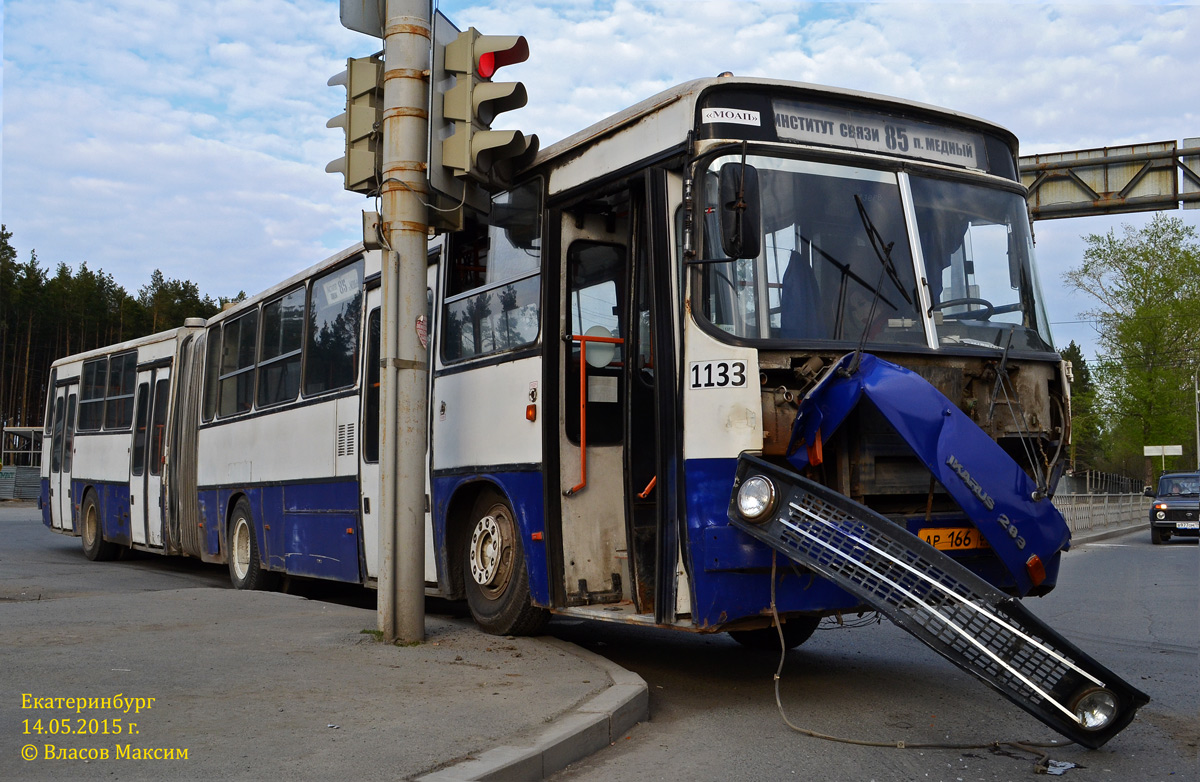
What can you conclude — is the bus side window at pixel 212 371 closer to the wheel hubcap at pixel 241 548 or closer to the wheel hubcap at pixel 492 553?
the wheel hubcap at pixel 241 548

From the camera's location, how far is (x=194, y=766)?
15.4ft

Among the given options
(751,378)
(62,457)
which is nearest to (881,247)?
(751,378)

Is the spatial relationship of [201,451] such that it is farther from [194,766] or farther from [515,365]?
[194,766]

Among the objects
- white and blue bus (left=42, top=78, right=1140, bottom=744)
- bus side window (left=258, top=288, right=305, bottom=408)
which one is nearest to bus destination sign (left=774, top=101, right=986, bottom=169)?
white and blue bus (left=42, top=78, right=1140, bottom=744)

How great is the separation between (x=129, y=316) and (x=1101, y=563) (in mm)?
65847

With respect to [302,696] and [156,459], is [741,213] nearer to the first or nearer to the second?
[302,696]

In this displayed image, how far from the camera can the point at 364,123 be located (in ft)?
27.1

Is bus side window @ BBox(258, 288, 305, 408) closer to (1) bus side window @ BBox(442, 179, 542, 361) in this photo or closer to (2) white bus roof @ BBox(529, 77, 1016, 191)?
(1) bus side window @ BBox(442, 179, 542, 361)

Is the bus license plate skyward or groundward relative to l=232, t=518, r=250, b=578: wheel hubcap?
skyward

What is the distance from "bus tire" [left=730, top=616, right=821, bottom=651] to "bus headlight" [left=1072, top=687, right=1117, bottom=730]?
9.79 ft

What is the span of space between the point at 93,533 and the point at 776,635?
48.8 feet

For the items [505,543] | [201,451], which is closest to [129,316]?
[201,451]

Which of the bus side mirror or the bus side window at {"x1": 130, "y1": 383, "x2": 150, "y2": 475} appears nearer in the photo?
the bus side mirror

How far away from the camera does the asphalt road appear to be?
5250 mm
